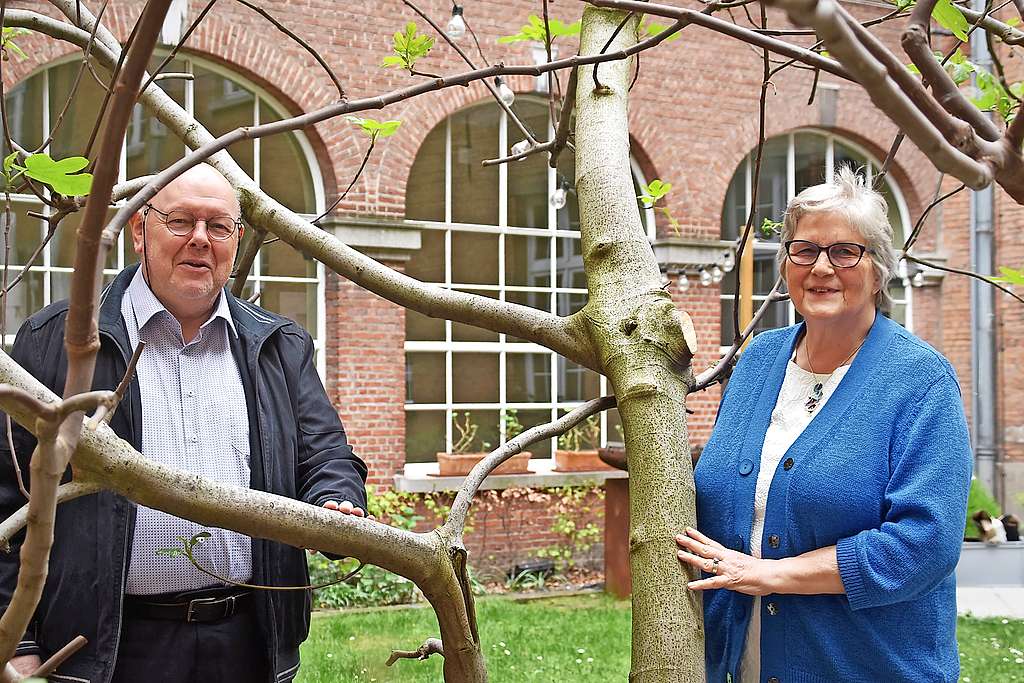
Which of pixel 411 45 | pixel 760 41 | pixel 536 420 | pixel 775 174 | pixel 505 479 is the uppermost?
pixel 775 174

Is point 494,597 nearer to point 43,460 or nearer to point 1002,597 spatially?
point 1002,597

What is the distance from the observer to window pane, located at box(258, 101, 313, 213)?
334 inches

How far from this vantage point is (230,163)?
6.97 ft

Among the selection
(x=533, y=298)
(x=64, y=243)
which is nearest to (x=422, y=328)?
(x=533, y=298)

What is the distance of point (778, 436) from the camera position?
214 centimetres

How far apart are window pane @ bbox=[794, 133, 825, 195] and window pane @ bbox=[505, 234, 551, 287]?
278 centimetres

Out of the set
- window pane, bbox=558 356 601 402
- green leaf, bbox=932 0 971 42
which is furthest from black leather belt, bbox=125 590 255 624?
window pane, bbox=558 356 601 402

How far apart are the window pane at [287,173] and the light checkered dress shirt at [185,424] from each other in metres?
6.29

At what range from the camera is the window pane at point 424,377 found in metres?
9.05

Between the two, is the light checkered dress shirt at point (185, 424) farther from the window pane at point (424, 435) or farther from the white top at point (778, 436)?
the window pane at point (424, 435)

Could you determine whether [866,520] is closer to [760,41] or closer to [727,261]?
[760,41]

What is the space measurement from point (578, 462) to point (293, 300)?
2.66 meters

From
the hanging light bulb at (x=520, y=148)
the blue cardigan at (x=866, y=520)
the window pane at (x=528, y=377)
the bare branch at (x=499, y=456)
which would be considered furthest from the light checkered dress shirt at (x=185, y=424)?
the window pane at (x=528, y=377)

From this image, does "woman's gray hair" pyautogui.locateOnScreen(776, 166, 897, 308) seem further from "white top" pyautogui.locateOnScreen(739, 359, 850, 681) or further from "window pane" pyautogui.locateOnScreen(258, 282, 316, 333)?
"window pane" pyautogui.locateOnScreen(258, 282, 316, 333)
